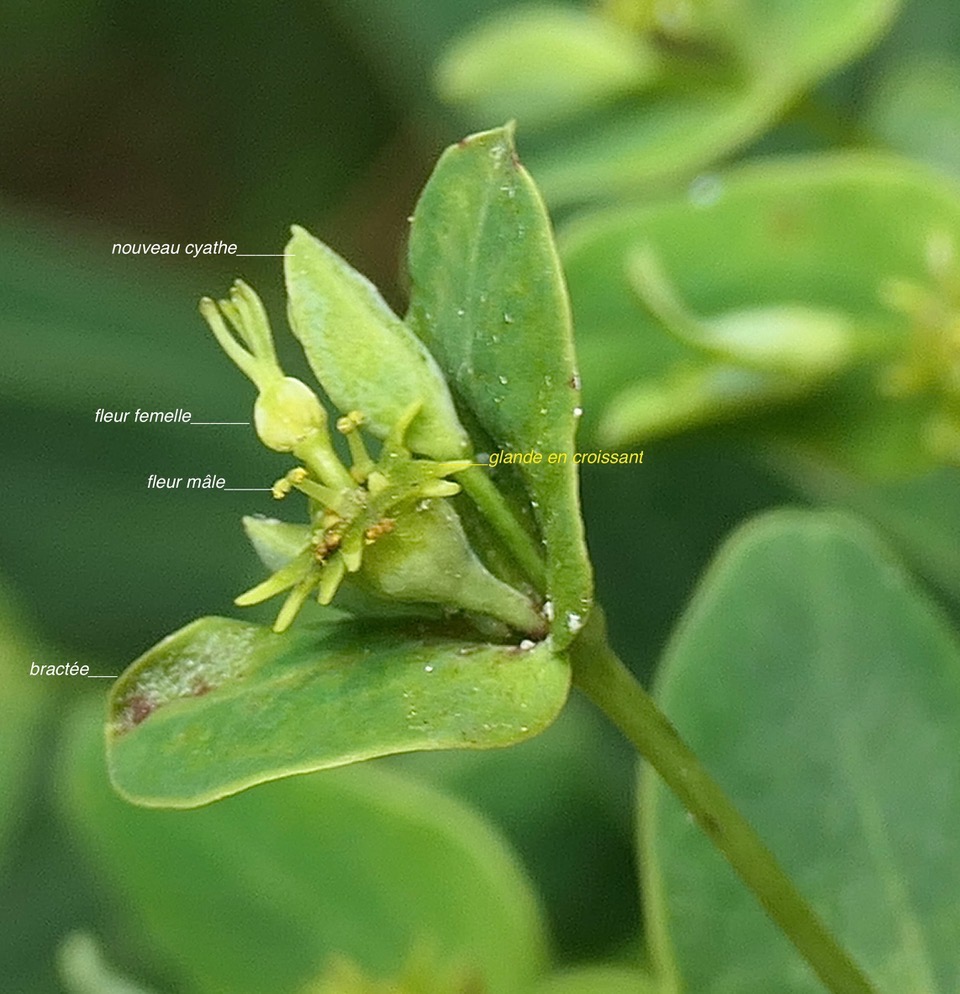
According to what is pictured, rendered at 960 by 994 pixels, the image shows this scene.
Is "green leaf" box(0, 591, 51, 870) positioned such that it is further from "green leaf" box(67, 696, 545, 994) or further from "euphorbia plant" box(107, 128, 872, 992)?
"euphorbia plant" box(107, 128, 872, 992)

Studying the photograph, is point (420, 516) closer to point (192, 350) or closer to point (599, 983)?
point (599, 983)

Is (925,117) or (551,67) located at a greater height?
(551,67)

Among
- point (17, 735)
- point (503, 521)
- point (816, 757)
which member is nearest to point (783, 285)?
point (816, 757)

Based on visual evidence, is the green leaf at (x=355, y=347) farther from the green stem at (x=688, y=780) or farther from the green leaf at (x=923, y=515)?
the green leaf at (x=923, y=515)

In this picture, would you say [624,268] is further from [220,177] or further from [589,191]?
[220,177]

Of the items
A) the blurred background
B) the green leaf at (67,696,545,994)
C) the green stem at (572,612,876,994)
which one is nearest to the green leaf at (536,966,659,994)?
the green leaf at (67,696,545,994)

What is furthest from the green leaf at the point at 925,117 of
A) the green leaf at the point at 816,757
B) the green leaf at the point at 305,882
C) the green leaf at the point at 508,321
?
the green leaf at the point at 508,321

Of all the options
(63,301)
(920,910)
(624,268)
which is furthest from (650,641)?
(63,301)
